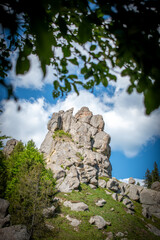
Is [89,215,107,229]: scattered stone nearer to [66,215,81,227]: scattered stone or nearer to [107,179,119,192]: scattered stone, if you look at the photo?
[66,215,81,227]: scattered stone

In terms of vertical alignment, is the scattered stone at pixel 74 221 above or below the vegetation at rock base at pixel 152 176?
below

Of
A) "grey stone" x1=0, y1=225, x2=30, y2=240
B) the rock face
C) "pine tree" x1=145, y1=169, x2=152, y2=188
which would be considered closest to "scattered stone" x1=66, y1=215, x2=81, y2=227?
"grey stone" x1=0, y1=225, x2=30, y2=240

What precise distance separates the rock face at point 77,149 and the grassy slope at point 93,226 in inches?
137

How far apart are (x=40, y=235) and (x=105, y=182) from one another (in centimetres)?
1971

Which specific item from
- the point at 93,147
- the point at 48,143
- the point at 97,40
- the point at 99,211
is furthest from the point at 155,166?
the point at 97,40

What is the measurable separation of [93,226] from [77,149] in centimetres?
1793

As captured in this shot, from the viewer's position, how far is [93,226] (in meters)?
12.0

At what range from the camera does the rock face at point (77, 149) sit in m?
22.1

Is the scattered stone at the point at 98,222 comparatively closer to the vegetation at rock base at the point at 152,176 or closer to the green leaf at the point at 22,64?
the green leaf at the point at 22,64

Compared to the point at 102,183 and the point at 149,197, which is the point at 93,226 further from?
the point at 149,197

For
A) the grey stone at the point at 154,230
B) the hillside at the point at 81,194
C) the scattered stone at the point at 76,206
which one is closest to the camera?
the hillside at the point at 81,194

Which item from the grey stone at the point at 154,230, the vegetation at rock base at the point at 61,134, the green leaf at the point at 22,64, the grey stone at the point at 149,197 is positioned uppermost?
the vegetation at rock base at the point at 61,134

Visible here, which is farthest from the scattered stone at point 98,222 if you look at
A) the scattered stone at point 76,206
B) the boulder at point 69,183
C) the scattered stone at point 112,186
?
the scattered stone at point 112,186

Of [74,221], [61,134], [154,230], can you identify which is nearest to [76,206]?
[74,221]
